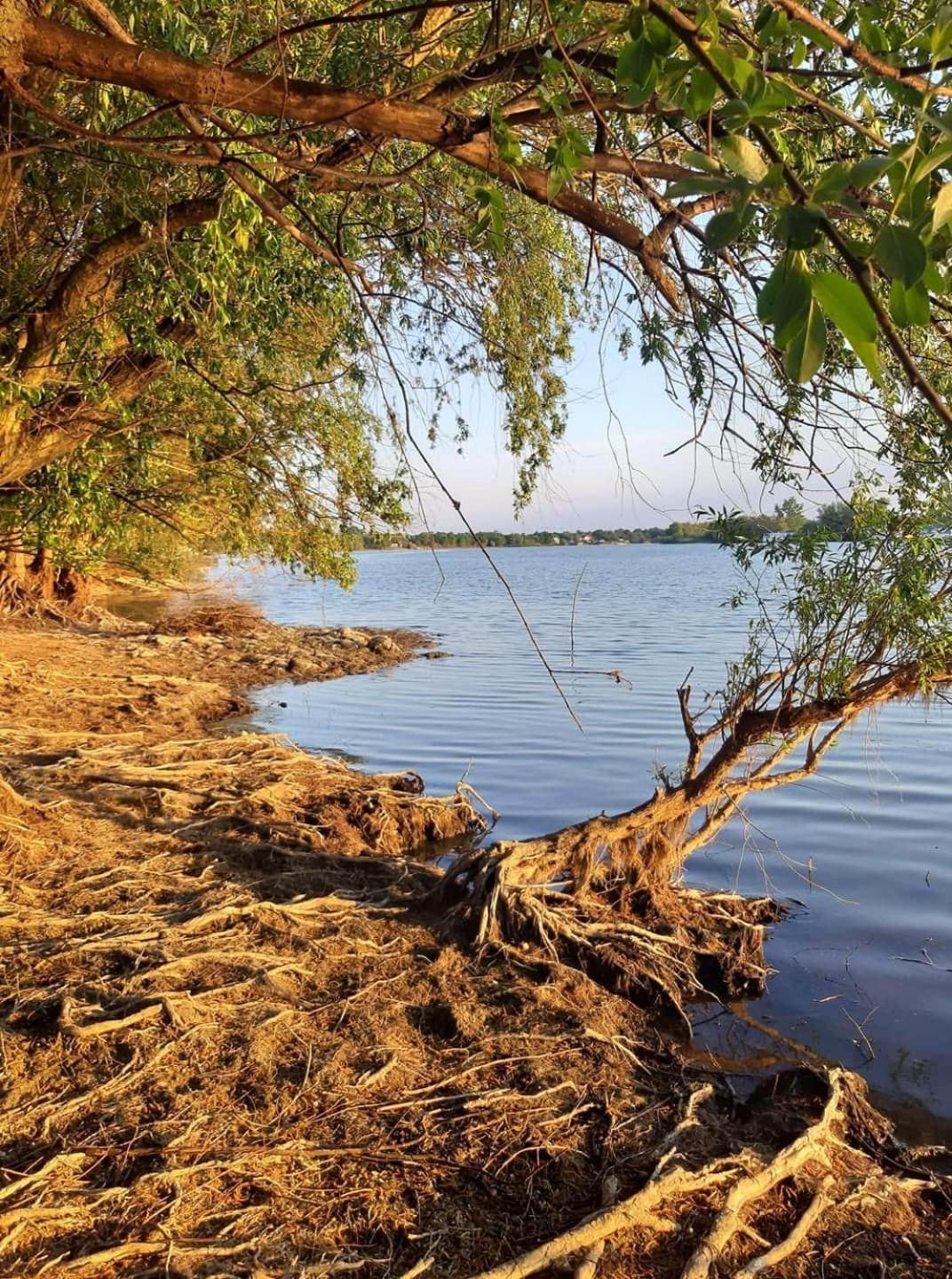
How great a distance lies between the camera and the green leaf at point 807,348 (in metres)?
0.98

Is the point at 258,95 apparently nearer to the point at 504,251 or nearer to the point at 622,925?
the point at 504,251

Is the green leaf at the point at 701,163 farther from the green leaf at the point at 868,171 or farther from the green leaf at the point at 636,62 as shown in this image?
the green leaf at the point at 636,62

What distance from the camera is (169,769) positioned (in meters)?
8.70

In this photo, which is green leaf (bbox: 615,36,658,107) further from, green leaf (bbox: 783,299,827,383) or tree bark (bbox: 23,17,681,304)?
tree bark (bbox: 23,17,681,304)

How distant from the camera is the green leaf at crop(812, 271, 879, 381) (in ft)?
3.06

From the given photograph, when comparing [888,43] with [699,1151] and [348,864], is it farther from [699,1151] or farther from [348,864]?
[348,864]

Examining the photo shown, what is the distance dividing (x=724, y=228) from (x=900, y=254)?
0.60 feet

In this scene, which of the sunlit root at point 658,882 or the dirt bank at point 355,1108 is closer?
the dirt bank at point 355,1108

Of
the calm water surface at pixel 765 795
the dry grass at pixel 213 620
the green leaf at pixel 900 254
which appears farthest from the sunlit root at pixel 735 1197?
the dry grass at pixel 213 620

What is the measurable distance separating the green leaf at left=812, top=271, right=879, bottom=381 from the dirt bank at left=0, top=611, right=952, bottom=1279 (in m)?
3.01

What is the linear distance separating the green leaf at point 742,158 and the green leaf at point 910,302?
0.19 m

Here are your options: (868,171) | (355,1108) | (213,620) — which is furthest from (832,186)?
(213,620)

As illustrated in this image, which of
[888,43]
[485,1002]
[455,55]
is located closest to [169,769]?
[485,1002]

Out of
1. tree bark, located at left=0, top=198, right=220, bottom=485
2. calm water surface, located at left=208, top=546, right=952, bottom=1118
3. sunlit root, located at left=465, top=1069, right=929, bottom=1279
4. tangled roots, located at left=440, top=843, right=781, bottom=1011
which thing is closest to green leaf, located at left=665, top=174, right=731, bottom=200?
calm water surface, located at left=208, top=546, right=952, bottom=1118
